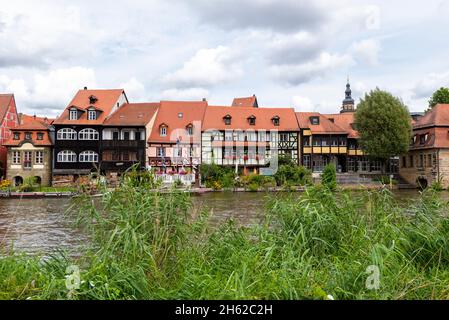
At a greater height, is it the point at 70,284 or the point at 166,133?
the point at 166,133

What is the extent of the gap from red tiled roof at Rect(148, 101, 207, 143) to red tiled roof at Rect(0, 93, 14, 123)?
16.9m

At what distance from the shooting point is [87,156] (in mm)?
41406

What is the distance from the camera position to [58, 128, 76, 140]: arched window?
4103 cm

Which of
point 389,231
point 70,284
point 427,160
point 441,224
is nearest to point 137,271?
point 70,284

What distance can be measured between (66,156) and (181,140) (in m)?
11.5

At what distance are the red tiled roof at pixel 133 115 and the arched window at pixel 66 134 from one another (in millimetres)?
3258

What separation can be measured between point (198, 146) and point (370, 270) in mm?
39727

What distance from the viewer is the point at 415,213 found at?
678 cm

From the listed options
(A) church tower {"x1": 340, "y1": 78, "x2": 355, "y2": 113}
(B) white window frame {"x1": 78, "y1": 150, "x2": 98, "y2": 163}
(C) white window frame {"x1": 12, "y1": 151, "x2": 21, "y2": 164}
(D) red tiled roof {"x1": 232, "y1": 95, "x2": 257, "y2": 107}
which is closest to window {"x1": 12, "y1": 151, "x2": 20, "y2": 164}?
(C) white window frame {"x1": 12, "y1": 151, "x2": 21, "y2": 164}

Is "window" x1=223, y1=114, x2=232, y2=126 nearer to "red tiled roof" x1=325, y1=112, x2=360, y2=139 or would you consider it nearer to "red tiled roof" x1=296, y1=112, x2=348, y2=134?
"red tiled roof" x1=296, y1=112, x2=348, y2=134

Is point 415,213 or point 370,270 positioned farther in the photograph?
point 415,213
